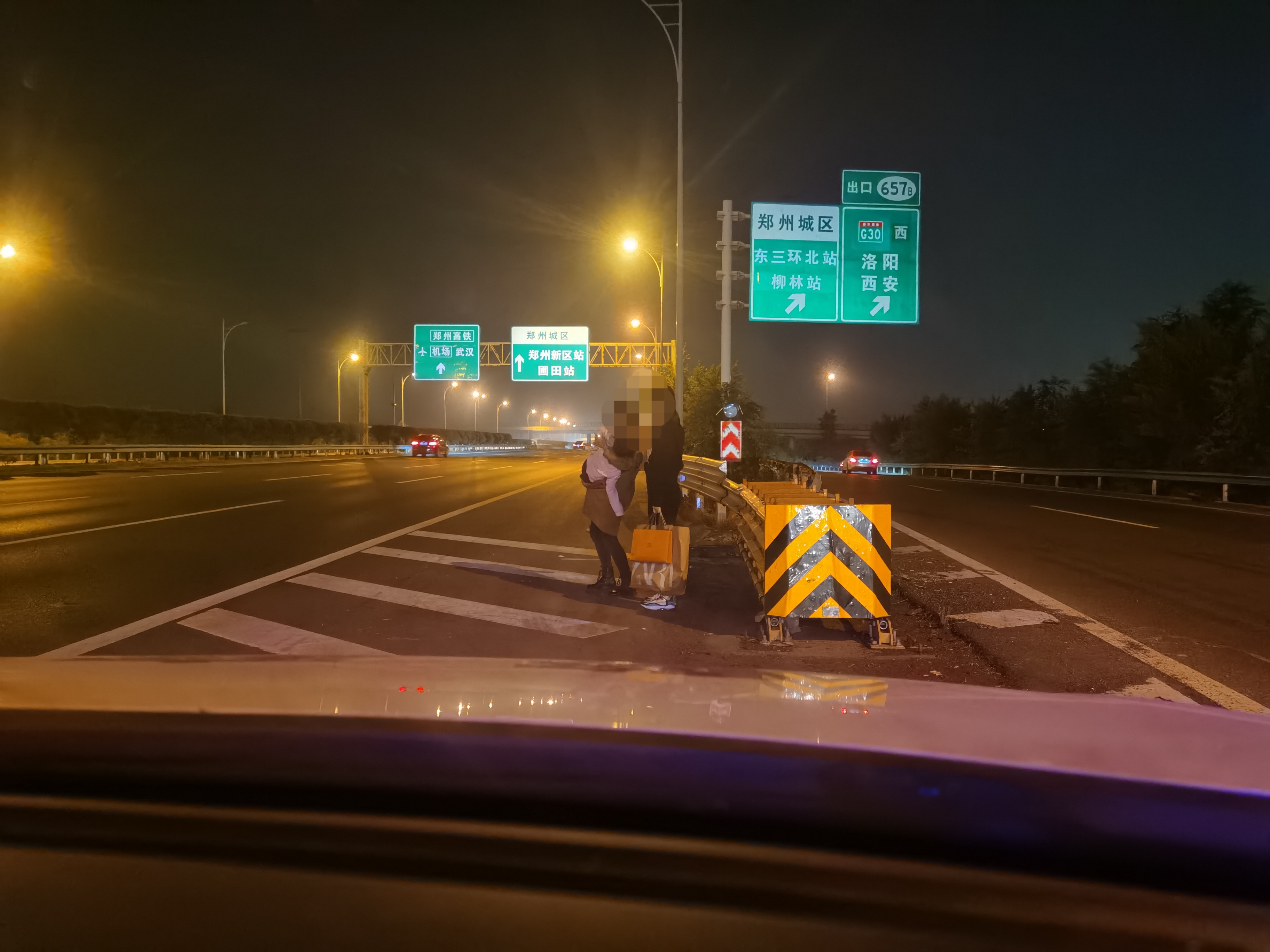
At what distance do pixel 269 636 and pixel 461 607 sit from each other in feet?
6.44

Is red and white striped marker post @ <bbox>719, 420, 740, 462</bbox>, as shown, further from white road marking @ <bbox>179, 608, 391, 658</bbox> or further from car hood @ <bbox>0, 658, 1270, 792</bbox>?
car hood @ <bbox>0, 658, 1270, 792</bbox>

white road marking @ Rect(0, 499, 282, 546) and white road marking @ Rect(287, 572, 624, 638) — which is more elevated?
white road marking @ Rect(0, 499, 282, 546)

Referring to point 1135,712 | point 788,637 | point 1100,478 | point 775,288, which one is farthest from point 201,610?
point 1100,478

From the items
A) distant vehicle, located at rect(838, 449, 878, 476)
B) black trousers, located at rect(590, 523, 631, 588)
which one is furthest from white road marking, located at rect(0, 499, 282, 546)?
distant vehicle, located at rect(838, 449, 878, 476)

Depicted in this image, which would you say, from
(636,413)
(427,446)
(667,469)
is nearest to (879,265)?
(667,469)

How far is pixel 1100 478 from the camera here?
34.8 meters

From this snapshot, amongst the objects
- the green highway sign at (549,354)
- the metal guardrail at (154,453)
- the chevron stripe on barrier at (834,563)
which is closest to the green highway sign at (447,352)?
the green highway sign at (549,354)

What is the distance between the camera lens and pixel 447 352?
49.3 meters

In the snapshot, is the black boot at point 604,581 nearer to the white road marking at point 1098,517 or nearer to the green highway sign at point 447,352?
the white road marking at point 1098,517

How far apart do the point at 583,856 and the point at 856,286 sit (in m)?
21.2

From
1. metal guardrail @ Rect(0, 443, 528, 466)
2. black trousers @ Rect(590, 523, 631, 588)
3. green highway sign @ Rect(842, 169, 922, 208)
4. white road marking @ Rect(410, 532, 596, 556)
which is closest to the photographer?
black trousers @ Rect(590, 523, 631, 588)

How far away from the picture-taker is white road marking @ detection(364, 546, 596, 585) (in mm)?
10883

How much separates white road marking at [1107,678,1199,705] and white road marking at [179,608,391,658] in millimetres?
5173

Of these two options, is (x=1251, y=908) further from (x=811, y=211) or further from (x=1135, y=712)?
(x=811, y=211)
